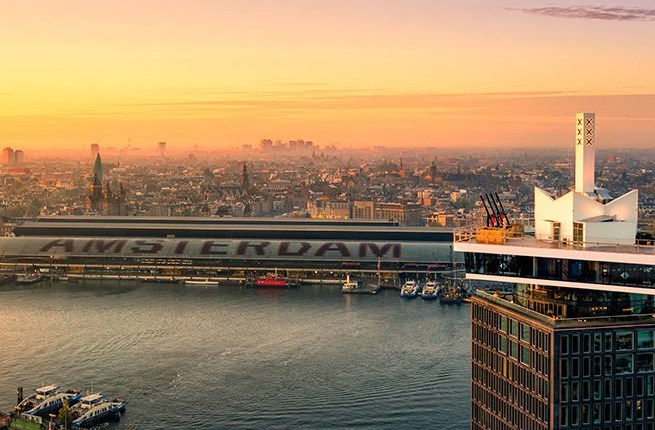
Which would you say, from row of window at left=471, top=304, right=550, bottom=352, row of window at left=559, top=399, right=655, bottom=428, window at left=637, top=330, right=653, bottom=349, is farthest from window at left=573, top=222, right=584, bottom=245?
row of window at left=559, top=399, right=655, bottom=428

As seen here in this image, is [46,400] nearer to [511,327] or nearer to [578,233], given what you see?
[511,327]

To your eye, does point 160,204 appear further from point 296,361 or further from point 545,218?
point 545,218

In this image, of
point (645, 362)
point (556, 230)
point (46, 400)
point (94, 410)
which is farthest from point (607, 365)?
point (46, 400)

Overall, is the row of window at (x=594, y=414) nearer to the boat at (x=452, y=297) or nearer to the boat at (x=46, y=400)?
the boat at (x=46, y=400)

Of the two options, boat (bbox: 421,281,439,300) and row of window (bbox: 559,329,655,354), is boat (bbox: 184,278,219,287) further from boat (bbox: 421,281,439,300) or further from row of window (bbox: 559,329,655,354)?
row of window (bbox: 559,329,655,354)

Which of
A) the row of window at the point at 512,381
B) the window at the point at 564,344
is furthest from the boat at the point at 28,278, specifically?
the window at the point at 564,344

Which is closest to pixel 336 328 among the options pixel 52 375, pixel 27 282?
pixel 52 375

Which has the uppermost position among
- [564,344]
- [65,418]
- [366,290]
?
[564,344]
